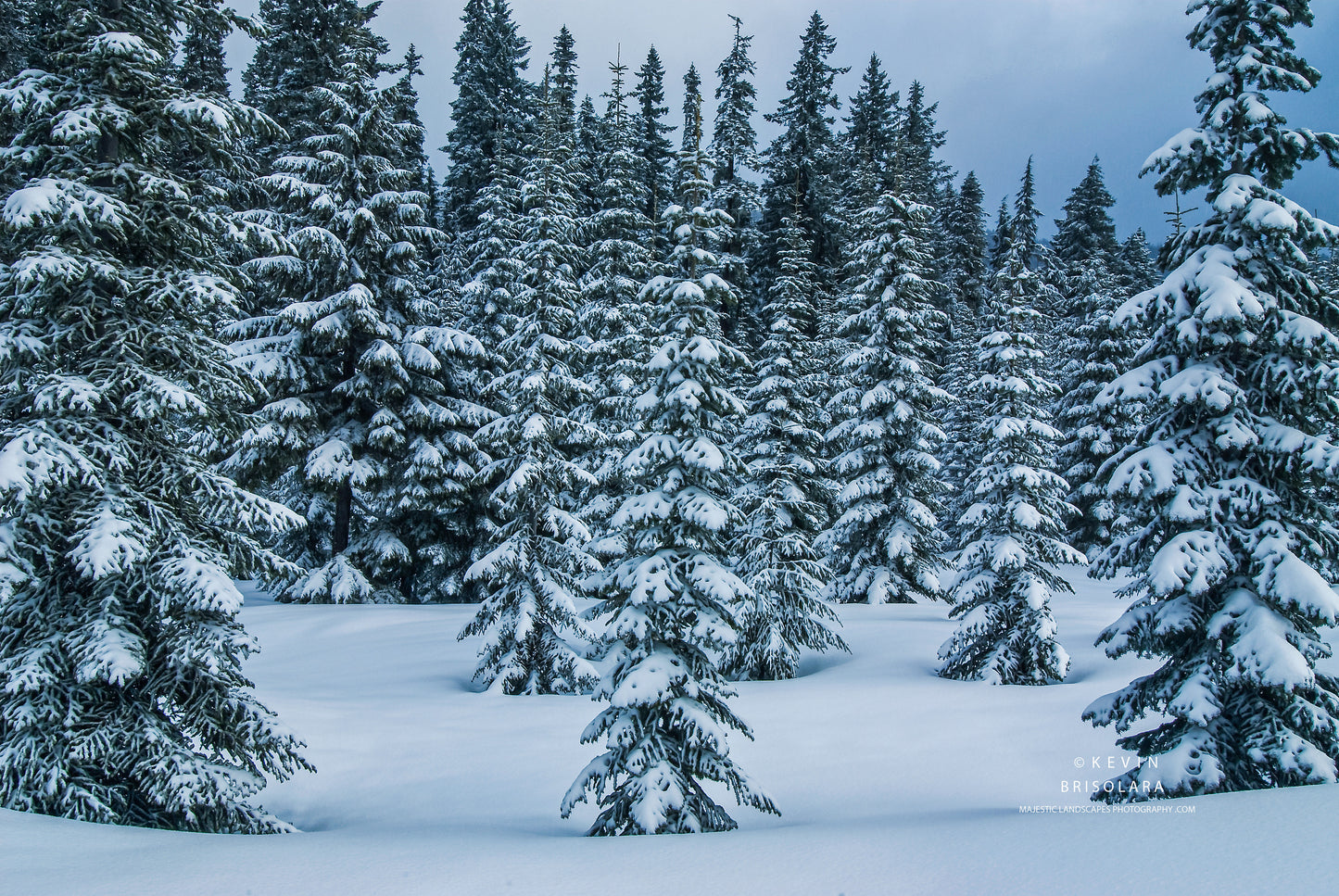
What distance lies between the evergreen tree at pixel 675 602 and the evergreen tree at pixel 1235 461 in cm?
457

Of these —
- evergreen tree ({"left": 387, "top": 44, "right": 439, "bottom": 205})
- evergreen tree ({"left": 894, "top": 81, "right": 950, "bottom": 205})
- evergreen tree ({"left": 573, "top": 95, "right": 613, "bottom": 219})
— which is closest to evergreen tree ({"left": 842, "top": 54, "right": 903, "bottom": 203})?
evergreen tree ({"left": 894, "top": 81, "right": 950, "bottom": 205})

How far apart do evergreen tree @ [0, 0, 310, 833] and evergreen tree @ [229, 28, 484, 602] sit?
1227cm

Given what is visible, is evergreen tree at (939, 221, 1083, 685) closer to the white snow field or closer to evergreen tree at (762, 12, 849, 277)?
the white snow field

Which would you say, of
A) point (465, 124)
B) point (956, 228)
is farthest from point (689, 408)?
point (956, 228)

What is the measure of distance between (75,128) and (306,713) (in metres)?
9.96

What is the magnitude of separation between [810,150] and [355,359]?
36567mm

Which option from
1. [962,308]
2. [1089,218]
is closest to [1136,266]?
[1089,218]

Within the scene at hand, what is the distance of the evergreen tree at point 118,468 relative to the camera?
298 inches

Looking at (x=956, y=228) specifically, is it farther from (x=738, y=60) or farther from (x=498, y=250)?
(x=498, y=250)

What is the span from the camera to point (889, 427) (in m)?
24.1

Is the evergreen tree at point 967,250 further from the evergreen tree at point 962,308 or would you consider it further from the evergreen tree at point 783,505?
the evergreen tree at point 783,505

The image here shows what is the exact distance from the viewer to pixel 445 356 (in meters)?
23.8

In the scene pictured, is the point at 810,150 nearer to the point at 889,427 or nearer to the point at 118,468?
the point at 889,427

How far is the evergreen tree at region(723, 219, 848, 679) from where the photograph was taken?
706 inches
